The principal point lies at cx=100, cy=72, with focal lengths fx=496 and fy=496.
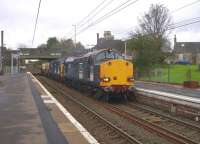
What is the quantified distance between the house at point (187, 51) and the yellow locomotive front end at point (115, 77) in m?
101

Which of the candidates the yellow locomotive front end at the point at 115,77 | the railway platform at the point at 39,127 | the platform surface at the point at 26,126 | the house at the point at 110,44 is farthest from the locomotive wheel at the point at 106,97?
the house at the point at 110,44

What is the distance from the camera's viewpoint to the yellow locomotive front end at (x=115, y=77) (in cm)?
2622

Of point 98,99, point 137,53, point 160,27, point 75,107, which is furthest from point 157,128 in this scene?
point 160,27

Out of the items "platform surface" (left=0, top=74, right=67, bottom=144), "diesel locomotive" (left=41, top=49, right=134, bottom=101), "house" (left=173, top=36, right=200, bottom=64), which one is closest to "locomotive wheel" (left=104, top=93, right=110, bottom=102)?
"diesel locomotive" (left=41, top=49, right=134, bottom=101)

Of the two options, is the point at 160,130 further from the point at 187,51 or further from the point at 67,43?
the point at 67,43

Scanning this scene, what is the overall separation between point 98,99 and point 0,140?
54.2 feet

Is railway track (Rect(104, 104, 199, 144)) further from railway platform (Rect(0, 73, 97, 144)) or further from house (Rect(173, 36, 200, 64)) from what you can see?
house (Rect(173, 36, 200, 64))

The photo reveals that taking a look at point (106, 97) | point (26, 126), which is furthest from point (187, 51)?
point (26, 126)

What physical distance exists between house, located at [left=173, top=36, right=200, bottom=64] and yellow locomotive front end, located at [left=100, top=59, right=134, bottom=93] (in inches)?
3990

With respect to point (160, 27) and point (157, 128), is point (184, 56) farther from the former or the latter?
point (157, 128)

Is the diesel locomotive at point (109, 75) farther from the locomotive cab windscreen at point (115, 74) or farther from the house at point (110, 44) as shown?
A: the house at point (110, 44)

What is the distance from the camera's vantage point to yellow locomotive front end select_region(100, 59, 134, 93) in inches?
1032

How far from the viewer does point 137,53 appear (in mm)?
61375

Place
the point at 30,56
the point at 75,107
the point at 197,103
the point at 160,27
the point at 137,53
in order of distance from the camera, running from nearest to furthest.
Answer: the point at 197,103
the point at 75,107
the point at 137,53
the point at 160,27
the point at 30,56
